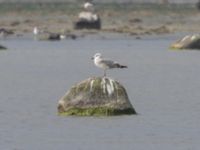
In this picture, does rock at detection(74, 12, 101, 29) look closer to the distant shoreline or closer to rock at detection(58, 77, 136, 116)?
the distant shoreline

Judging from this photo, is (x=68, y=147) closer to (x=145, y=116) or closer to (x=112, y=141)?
(x=112, y=141)

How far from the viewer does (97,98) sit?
26.8m

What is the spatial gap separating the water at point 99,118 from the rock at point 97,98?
168 millimetres

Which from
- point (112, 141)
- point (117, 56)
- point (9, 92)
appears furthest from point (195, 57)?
point (112, 141)

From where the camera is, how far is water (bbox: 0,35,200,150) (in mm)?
24719

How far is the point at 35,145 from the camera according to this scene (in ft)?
79.0

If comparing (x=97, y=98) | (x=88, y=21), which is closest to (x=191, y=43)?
(x=88, y=21)

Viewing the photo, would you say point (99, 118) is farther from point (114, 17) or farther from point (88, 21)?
point (114, 17)

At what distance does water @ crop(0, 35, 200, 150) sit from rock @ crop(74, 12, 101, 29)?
16.0 metres

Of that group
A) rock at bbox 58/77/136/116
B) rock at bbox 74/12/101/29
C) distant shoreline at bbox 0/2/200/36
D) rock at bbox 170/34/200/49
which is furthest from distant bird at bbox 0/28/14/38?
rock at bbox 58/77/136/116

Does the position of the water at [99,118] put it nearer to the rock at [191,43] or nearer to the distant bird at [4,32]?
the rock at [191,43]

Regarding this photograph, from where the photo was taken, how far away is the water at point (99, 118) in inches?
973

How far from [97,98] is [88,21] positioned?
47.4 meters

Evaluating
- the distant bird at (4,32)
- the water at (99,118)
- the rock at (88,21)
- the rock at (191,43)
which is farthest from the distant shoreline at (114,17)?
the water at (99,118)
